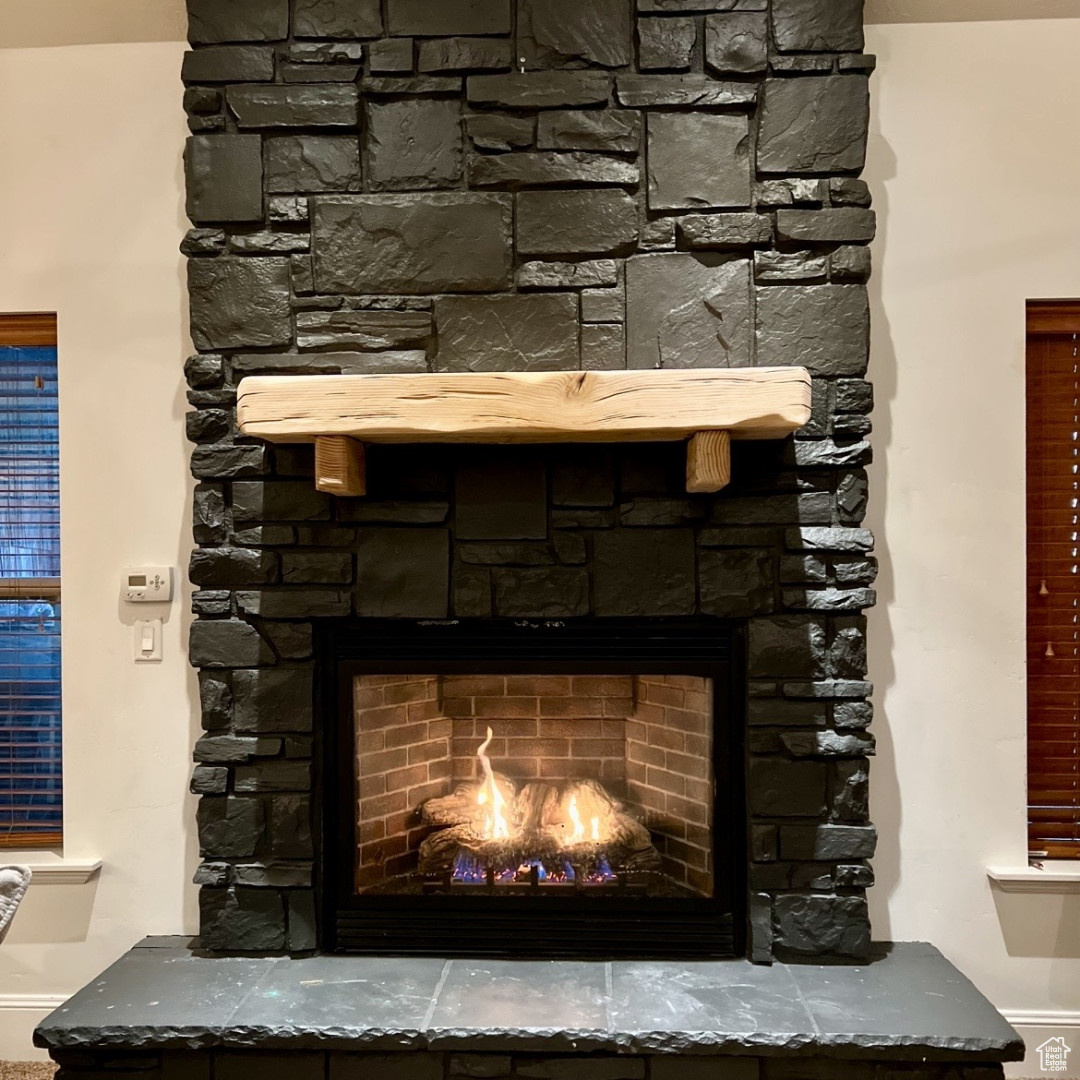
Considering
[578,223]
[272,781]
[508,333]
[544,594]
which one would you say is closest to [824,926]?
[544,594]

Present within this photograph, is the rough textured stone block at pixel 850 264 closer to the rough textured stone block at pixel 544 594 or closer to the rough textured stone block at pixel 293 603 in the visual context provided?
the rough textured stone block at pixel 544 594

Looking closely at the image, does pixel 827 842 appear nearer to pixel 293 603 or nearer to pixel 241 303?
pixel 293 603

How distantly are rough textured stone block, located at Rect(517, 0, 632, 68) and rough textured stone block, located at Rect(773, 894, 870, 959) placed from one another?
1.94 m

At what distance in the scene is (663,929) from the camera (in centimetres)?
200

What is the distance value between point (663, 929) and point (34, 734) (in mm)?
1707

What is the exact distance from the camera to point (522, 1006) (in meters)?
1.75

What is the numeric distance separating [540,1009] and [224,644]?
105 cm

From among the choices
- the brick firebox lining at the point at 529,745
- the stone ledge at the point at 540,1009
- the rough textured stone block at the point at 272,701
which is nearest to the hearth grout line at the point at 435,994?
the stone ledge at the point at 540,1009

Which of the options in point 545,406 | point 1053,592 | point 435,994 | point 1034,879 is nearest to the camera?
point 545,406

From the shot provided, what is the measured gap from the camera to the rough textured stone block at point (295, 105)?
1.96 meters

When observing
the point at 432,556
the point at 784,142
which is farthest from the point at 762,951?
the point at 784,142

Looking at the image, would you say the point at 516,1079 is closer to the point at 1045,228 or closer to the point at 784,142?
the point at 784,142

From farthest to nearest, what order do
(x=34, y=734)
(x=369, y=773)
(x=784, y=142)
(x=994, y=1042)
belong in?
(x=34, y=734), (x=369, y=773), (x=784, y=142), (x=994, y=1042)

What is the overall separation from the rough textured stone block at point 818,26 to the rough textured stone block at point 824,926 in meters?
1.91
